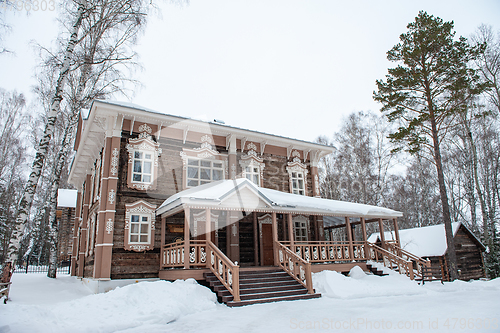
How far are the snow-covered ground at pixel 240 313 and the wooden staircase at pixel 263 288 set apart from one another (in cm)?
33

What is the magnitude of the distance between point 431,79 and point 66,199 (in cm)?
2827

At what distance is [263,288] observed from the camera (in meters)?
10.0

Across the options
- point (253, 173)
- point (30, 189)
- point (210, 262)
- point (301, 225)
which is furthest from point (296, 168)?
point (30, 189)

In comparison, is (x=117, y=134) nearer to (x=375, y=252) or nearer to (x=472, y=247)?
(x=375, y=252)

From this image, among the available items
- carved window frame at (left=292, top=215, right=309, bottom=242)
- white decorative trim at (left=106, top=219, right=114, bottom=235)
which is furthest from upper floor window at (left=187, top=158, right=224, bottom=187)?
carved window frame at (left=292, top=215, right=309, bottom=242)

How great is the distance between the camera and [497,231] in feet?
72.7

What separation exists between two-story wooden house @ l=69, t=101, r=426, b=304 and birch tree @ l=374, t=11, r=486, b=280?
424 cm

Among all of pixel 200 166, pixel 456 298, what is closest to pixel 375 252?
pixel 456 298

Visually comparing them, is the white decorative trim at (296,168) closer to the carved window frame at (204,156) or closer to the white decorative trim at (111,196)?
the carved window frame at (204,156)

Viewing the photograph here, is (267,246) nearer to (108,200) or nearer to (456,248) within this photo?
(108,200)

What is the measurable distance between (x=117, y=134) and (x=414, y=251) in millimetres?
20434

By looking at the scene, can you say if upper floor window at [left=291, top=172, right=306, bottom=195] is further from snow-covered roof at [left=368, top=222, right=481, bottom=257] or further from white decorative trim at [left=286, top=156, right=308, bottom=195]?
snow-covered roof at [left=368, top=222, right=481, bottom=257]

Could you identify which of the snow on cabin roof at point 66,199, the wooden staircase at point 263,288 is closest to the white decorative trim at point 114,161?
the wooden staircase at point 263,288

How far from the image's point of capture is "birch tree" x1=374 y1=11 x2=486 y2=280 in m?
15.6
